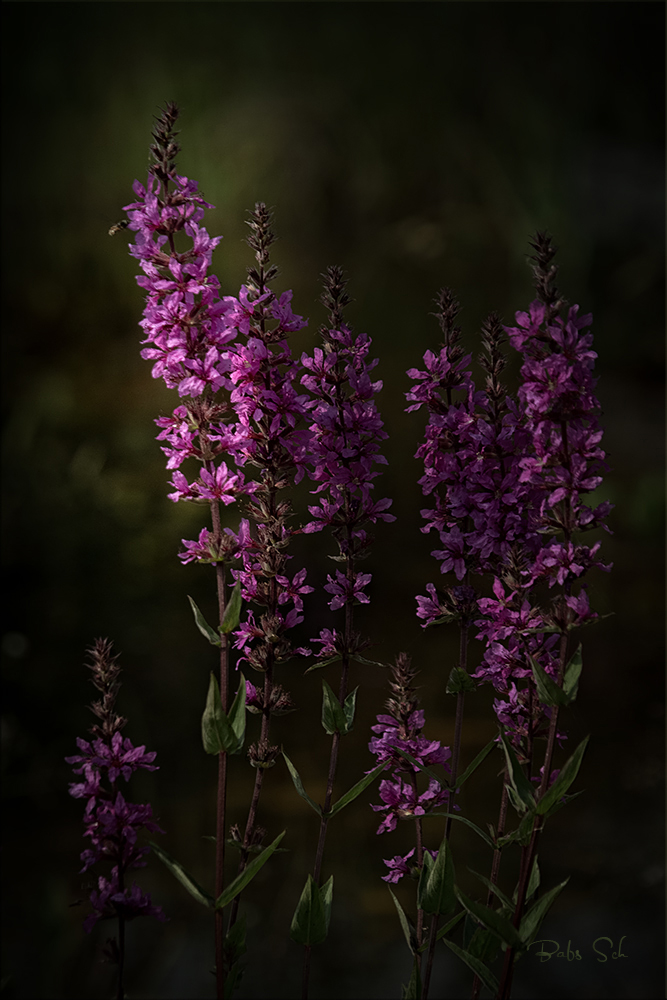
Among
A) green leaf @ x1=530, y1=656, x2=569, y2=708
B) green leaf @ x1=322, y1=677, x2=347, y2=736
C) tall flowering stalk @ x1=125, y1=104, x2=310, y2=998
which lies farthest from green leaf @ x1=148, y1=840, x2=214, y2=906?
green leaf @ x1=530, y1=656, x2=569, y2=708

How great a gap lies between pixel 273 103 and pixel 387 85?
28cm

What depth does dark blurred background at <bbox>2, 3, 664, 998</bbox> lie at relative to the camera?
77.9 inches

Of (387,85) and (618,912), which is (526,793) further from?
(387,85)

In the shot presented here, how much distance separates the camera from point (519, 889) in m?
1.06

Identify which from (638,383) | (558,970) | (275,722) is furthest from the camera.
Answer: (638,383)

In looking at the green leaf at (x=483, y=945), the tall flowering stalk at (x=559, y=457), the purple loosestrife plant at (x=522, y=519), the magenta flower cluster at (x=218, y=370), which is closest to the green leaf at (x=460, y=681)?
the purple loosestrife plant at (x=522, y=519)

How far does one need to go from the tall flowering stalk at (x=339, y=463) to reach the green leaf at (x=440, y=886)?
0.43ft

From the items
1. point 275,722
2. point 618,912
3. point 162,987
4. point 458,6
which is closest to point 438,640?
point 275,722

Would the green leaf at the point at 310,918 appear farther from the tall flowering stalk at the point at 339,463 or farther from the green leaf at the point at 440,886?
the green leaf at the point at 440,886

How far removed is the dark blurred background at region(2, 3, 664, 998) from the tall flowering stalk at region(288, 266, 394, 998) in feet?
2.61

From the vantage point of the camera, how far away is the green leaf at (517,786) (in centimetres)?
101
